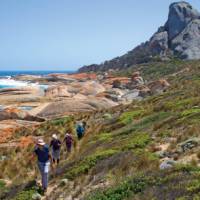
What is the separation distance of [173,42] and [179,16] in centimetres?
1273

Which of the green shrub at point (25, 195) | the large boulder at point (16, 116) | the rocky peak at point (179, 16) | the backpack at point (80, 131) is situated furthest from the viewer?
the rocky peak at point (179, 16)

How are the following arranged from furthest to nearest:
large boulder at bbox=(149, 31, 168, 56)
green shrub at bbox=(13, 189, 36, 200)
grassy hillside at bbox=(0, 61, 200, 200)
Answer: large boulder at bbox=(149, 31, 168, 56), green shrub at bbox=(13, 189, 36, 200), grassy hillside at bbox=(0, 61, 200, 200)

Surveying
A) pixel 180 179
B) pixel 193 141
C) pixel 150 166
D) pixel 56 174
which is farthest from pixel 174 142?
pixel 180 179

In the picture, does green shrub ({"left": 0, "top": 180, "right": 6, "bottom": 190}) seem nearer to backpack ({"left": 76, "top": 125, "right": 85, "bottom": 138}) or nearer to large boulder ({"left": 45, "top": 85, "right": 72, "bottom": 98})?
backpack ({"left": 76, "top": 125, "right": 85, "bottom": 138})

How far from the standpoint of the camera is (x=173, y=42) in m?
129

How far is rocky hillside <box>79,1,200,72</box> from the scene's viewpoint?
12444 cm

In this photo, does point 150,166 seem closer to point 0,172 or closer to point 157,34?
point 0,172

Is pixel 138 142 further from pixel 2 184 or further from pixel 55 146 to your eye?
pixel 2 184

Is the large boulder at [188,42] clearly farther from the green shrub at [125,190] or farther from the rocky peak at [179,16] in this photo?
the green shrub at [125,190]

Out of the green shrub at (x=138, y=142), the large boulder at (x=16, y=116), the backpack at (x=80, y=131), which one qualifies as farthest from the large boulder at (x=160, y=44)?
the green shrub at (x=138, y=142)

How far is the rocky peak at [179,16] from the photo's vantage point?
135375 millimetres

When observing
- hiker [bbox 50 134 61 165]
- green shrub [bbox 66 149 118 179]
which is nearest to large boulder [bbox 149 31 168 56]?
hiker [bbox 50 134 61 165]

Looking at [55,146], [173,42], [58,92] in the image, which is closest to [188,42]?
[173,42]

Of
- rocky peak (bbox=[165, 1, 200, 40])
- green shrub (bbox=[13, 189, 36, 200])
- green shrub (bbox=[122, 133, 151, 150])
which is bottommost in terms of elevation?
green shrub (bbox=[13, 189, 36, 200])
